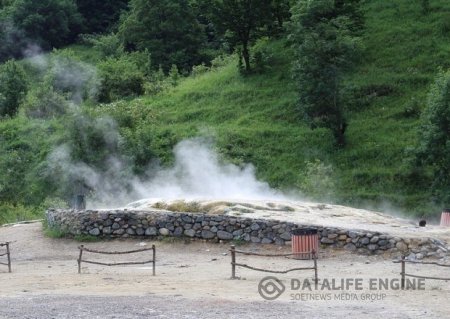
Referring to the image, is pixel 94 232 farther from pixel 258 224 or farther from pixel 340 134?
pixel 340 134

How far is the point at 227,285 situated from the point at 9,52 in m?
57.1

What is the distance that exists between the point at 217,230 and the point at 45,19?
51.5 m

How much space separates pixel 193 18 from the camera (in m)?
56.8

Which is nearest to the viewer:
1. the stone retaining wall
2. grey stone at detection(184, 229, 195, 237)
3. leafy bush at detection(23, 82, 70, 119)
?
the stone retaining wall

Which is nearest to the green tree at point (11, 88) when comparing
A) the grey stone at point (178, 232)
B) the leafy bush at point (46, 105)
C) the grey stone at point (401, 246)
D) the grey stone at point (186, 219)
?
the leafy bush at point (46, 105)

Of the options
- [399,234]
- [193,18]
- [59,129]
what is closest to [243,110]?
[59,129]

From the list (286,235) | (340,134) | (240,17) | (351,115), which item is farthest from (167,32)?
(286,235)

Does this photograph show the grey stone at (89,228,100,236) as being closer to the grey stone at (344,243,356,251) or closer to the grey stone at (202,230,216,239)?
the grey stone at (202,230,216,239)

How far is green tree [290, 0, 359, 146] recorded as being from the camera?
3491 cm

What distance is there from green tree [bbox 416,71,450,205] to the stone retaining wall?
9.82 m

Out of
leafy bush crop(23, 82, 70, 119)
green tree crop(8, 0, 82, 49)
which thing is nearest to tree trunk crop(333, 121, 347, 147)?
leafy bush crop(23, 82, 70, 119)

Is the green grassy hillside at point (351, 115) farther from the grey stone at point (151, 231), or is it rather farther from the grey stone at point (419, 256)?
the grey stone at point (419, 256)

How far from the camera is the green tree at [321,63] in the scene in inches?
1374

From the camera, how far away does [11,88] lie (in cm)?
4978
